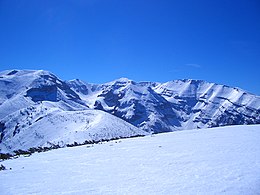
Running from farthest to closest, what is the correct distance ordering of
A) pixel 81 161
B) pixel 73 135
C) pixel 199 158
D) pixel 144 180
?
pixel 73 135
pixel 81 161
pixel 199 158
pixel 144 180

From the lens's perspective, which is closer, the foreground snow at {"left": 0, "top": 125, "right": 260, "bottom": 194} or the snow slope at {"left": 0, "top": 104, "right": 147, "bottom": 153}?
the foreground snow at {"left": 0, "top": 125, "right": 260, "bottom": 194}

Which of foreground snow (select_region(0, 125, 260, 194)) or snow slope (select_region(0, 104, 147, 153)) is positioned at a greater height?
snow slope (select_region(0, 104, 147, 153))

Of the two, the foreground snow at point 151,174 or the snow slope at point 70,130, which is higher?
the snow slope at point 70,130

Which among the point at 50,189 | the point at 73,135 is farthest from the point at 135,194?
the point at 73,135

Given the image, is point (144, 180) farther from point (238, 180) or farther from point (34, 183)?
point (34, 183)

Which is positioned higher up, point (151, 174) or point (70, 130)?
point (70, 130)

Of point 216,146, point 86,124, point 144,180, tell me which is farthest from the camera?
point 86,124

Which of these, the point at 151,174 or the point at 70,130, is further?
the point at 70,130

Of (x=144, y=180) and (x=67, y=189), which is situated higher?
(x=144, y=180)

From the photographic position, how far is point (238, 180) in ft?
24.5

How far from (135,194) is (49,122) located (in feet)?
590

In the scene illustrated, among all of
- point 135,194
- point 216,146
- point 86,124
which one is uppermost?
point 86,124

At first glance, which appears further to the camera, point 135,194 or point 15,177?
point 15,177

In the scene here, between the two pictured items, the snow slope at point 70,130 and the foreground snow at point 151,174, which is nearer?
the foreground snow at point 151,174
